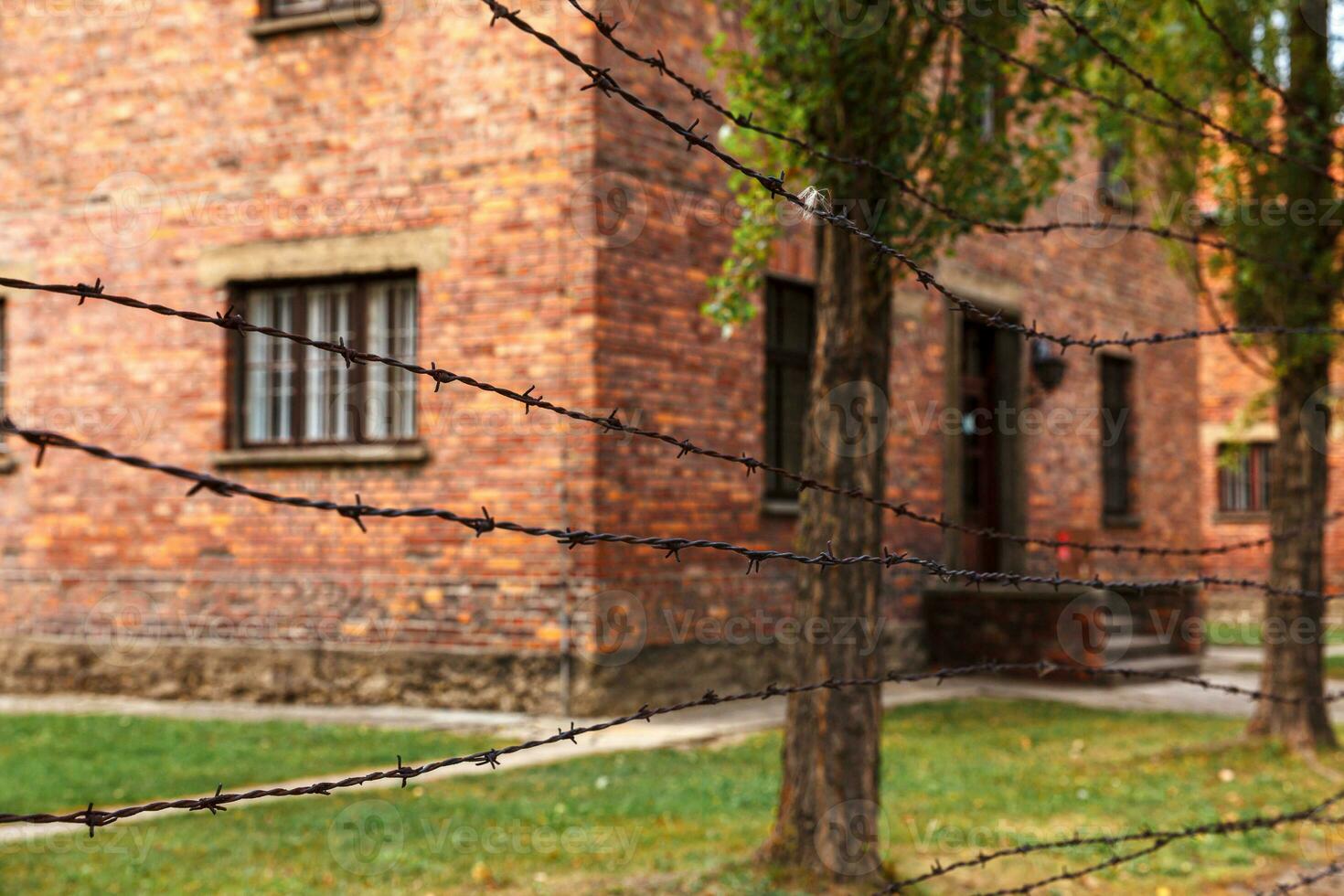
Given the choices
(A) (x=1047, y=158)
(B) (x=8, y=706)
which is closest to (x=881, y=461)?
(A) (x=1047, y=158)

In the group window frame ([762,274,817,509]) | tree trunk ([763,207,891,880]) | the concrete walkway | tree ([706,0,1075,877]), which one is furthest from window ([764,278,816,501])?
tree trunk ([763,207,891,880])

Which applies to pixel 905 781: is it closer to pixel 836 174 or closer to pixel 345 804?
pixel 345 804

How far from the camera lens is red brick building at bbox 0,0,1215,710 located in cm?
1027

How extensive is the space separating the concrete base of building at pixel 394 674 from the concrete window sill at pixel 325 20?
4.78 meters

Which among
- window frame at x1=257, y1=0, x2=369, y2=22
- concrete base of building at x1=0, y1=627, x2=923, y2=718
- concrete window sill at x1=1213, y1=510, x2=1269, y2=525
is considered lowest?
concrete base of building at x1=0, y1=627, x2=923, y2=718

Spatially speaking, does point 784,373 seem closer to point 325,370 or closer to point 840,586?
point 325,370

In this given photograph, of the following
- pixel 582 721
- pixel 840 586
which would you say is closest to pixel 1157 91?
pixel 840 586

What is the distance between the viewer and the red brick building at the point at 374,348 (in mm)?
10273

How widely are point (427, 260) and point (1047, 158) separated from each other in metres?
5.24

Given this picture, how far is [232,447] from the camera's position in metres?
A: 11.5

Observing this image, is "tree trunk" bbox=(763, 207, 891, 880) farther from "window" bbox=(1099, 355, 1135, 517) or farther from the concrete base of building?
"window" bbox=(1099, 355, 1135, 517)

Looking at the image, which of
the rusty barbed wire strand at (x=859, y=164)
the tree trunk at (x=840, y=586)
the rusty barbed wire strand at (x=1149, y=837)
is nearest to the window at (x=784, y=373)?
the rusty barbed wire strand at (x=859, y=164)

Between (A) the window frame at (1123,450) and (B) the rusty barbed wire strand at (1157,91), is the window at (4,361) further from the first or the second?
(A) the window frame at (1123,450)

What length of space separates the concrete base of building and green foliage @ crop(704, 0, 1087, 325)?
4.07 m
